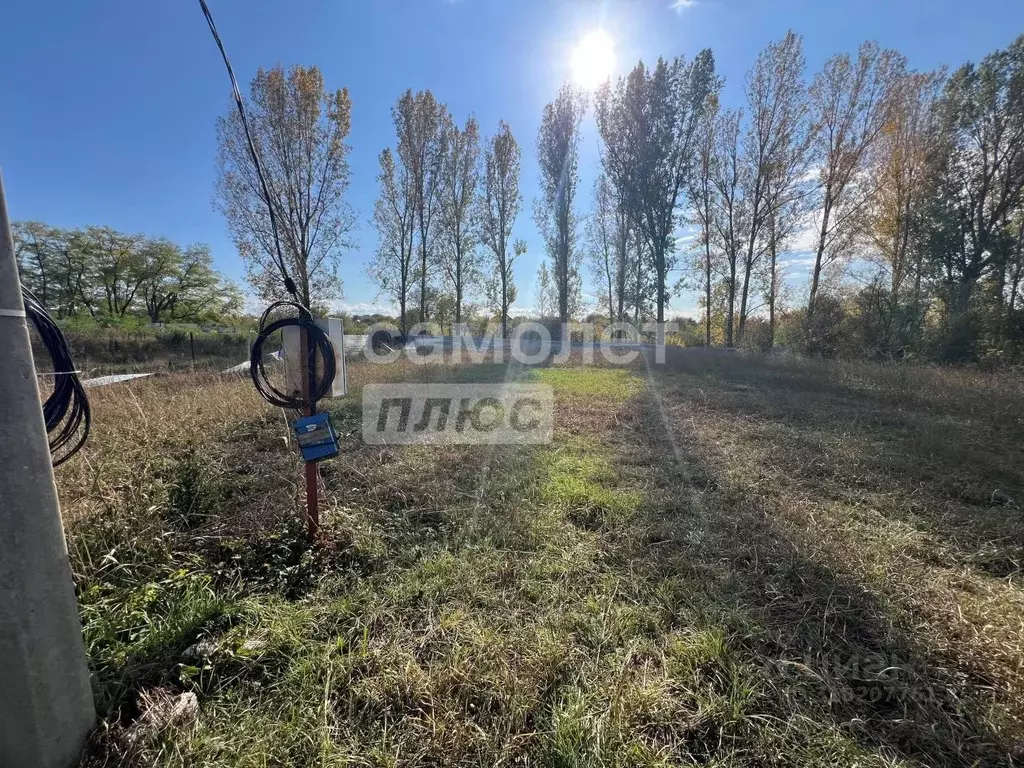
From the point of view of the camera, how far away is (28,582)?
88 cm

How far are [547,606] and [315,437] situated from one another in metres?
1.30

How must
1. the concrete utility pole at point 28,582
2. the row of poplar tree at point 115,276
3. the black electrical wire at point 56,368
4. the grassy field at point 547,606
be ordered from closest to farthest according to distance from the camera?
1. the concrete utility pole at point 28,582
2. the grassy field at point 547,606
3. the black electrical wire at point 56,368
4. the row of poplar tree at point 115,276

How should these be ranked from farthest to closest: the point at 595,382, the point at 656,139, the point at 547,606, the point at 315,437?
the point at 656,139, the point at 595,382, the point at 315,437, the point at 547,606

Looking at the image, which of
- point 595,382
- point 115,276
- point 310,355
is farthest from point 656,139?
point 115,276

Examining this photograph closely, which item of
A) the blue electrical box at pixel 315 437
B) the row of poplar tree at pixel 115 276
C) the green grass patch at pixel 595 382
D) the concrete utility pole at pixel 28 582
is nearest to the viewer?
the concrete utility pole at pixel 28 582

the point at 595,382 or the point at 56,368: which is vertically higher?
the point at 56,368

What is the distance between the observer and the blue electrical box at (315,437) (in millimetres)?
1828

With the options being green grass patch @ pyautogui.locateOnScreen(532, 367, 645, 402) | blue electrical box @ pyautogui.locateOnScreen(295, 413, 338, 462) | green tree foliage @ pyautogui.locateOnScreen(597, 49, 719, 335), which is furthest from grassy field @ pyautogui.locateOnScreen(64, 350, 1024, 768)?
green tree foliage @ pyautogui.locateOnScreen(597, 49, 719, 335)

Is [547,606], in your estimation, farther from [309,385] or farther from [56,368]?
[56,368]

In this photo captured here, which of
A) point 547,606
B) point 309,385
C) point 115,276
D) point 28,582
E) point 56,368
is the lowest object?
point 547,606

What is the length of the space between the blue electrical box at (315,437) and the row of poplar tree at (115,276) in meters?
26.4

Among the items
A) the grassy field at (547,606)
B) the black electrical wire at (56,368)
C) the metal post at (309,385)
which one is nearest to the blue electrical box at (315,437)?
the metal post at (309,385)

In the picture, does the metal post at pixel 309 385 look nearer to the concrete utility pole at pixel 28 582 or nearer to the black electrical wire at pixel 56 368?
the black electrical wire at pixel 56 368

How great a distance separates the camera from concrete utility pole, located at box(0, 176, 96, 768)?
85 cm
